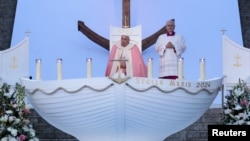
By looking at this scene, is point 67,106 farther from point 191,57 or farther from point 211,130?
point 191,57

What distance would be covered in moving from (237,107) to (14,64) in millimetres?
2719

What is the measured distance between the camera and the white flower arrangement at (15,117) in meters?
9.70

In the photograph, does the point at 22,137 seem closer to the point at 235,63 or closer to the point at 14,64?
the point at 14,64

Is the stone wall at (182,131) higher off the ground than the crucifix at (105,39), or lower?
lower

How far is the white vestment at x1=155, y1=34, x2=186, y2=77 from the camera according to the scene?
35.1 ft

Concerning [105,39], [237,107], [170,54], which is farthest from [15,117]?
[105,39]

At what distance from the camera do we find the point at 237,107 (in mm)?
10242

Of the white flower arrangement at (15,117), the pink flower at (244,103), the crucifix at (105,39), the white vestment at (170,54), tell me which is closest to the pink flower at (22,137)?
the white flower arrangement at (15,117)

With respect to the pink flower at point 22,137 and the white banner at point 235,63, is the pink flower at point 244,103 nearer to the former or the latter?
the white banner at point 235,63

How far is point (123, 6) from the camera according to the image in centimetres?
1339

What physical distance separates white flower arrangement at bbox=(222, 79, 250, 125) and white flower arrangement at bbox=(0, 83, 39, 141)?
2.14 metres

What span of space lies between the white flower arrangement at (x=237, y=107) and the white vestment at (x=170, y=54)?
2.41ft

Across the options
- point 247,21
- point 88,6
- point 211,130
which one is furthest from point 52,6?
point 211,130

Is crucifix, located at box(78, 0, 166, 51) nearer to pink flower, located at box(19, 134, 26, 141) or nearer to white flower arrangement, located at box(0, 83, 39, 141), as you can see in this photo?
white flower arrangement, located at box(0, 83, 39, 141)
